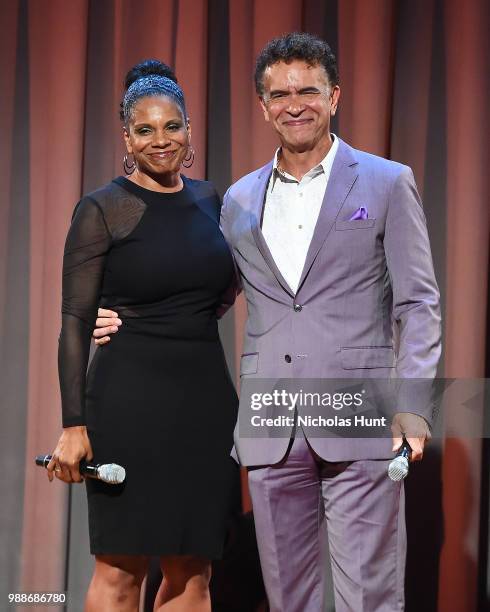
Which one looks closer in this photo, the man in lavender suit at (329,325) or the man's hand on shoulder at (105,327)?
the man in lavender suit at (329,325)

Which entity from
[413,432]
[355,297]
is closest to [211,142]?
[355,297]

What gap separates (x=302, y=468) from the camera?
1830 mm

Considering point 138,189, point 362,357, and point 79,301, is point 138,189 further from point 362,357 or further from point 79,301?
point 362,357

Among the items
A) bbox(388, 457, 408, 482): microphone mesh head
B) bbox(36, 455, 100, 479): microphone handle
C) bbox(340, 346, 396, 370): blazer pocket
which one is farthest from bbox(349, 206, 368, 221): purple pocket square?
bbox(36, 455, 100, 479): microphone handle

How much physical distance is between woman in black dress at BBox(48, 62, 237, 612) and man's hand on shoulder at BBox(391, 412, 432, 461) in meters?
0.46

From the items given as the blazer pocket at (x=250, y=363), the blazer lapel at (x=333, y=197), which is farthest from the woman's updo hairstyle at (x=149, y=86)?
the blazer pocket at (x=250, y=363)

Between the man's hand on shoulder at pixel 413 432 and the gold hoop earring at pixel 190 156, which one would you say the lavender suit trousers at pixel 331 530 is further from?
the gold hoop earring at pixel 190 156

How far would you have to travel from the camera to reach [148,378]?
6.58 feet

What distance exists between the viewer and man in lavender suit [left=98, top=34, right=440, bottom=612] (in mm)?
1771

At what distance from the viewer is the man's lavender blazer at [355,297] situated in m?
1.75

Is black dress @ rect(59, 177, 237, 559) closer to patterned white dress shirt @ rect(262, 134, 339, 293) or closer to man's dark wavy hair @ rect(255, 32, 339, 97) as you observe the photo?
patterned white dress shirt @ rect(262, 134, 339, 293)

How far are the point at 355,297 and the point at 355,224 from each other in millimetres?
149

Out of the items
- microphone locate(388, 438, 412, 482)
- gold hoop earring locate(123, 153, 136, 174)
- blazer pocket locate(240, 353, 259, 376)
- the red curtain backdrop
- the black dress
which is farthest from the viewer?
the red curtain backdrop

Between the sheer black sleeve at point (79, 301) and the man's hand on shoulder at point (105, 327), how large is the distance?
0.13ft
